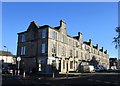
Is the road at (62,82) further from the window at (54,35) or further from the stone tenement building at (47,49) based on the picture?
the window at (54,35)

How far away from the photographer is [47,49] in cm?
5128

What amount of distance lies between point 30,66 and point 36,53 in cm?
368

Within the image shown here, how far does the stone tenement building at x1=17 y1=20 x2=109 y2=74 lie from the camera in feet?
171

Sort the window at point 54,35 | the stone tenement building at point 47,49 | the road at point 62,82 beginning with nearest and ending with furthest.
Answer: the road at point 62,82 < the stone tenement building at point 47,49 < the window at point 54,35

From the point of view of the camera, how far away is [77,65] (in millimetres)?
67312

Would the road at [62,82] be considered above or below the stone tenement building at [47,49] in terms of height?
below

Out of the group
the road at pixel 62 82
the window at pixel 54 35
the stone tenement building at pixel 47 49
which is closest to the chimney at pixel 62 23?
the stone tenement building at pixel 47 49

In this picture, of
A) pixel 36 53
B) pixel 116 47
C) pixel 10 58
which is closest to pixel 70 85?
pixel 116 47

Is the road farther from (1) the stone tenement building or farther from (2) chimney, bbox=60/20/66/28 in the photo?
(2) chimney, bbox=60/20/66/28

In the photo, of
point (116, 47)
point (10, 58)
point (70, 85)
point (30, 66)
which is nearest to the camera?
point (70, 85)

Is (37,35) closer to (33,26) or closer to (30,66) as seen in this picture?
(33,26)

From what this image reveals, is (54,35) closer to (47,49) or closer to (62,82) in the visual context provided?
(47,49)

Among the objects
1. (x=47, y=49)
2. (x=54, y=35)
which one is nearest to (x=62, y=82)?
(x=47, y=49)

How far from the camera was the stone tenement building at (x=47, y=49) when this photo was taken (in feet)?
171
